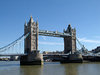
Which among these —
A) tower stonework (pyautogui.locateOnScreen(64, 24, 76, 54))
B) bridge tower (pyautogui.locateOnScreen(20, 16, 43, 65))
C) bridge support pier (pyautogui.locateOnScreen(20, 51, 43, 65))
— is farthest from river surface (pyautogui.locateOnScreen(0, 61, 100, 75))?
tower stonework (pyautogui.locateOnScreen(64, 24, 76, 54))

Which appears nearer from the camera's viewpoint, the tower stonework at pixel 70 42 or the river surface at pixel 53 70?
the river surface at pixel 53 70

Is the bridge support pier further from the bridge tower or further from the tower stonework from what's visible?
the tower stonework

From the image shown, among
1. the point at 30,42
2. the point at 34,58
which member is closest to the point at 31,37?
the point at 30,42

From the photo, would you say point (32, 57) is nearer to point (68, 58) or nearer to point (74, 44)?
point (68, 58)

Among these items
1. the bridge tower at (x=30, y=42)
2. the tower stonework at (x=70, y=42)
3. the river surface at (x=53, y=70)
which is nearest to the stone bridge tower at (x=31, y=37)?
the bridge tower at (x=30, y=42)

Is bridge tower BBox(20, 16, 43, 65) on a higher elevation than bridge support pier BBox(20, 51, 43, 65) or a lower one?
higher

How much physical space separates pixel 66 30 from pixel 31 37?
20338mm

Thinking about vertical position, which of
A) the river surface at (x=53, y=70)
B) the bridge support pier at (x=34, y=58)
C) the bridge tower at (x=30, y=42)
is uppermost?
the bridge tower at (x=30, y=42)

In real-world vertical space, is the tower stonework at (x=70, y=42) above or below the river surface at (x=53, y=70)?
above

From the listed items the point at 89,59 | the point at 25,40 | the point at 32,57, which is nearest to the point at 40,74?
the point at 32,57

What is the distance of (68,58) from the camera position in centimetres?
5581

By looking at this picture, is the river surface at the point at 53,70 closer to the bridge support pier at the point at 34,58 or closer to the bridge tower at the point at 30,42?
the bridge support pier at the point at 34,58

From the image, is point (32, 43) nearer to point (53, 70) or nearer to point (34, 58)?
point (34, 58)

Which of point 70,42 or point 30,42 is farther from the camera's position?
point 70,42
